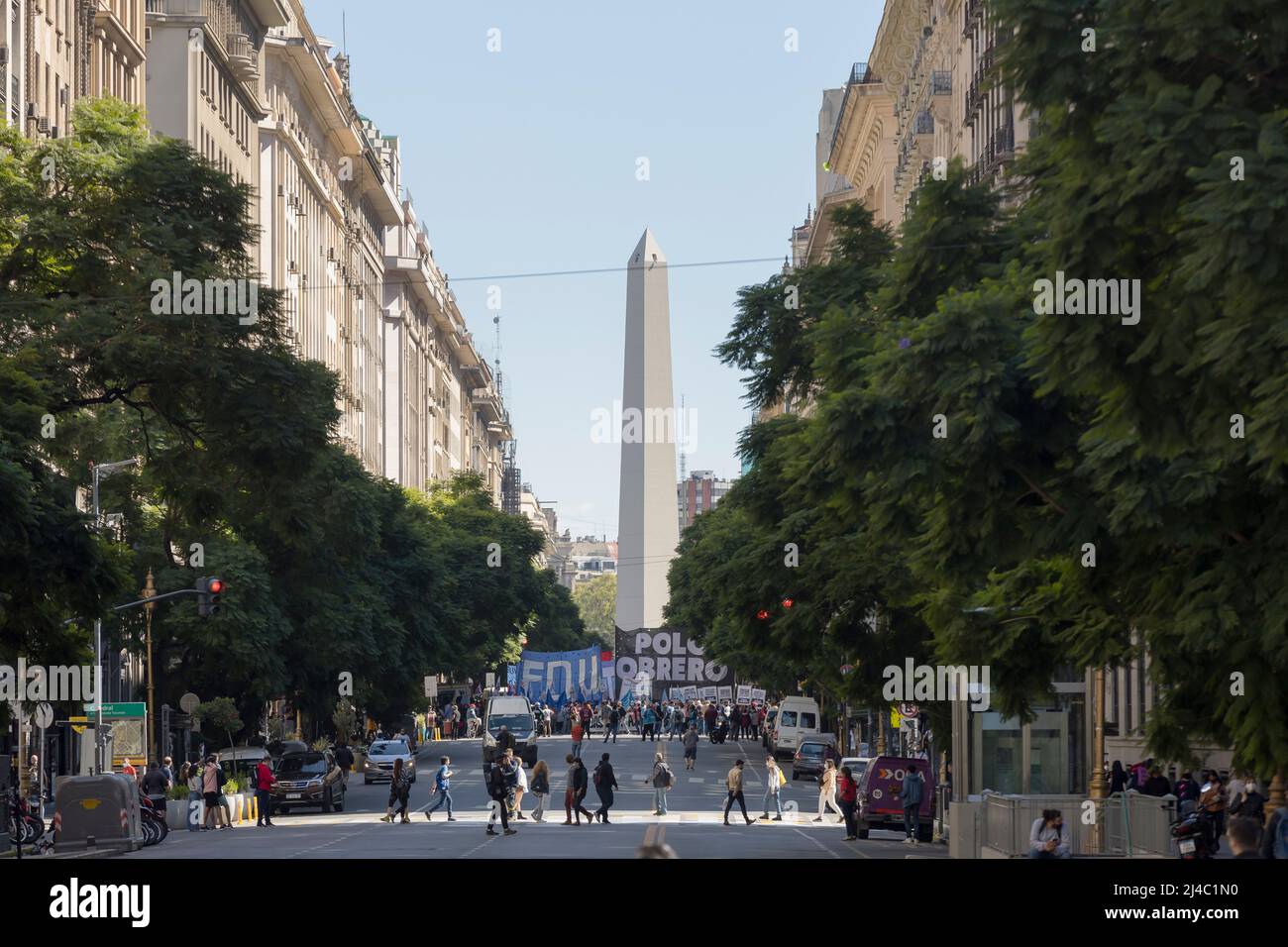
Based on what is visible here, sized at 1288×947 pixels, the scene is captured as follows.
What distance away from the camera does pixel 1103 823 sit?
28.2m

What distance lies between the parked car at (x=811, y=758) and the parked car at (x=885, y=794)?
84.6 feet

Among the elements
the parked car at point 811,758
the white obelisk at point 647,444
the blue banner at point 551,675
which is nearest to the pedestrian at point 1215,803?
the parked car at point 811,758

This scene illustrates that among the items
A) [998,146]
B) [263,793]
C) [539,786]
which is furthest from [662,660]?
[539,786]

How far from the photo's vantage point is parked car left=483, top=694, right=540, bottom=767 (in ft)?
242

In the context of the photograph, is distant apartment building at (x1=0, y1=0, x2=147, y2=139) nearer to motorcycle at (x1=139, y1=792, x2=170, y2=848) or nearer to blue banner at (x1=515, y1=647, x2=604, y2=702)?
motorcycle at (x1=139, y1=792, x2=170, y2=848)

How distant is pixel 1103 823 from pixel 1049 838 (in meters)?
3.58

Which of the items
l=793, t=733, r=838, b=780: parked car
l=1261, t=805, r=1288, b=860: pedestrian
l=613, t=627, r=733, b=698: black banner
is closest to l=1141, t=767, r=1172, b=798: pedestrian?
l=1261, t=805, r=1288, b=860: pedestrian

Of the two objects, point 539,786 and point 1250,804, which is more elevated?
point 1250,804

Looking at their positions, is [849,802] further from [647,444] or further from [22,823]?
[647,444]

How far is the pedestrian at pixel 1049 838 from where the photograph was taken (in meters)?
24.6

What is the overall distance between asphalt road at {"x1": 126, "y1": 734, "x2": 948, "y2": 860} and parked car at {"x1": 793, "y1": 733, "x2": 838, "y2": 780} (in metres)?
1.63

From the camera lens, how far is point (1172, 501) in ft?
66.9
